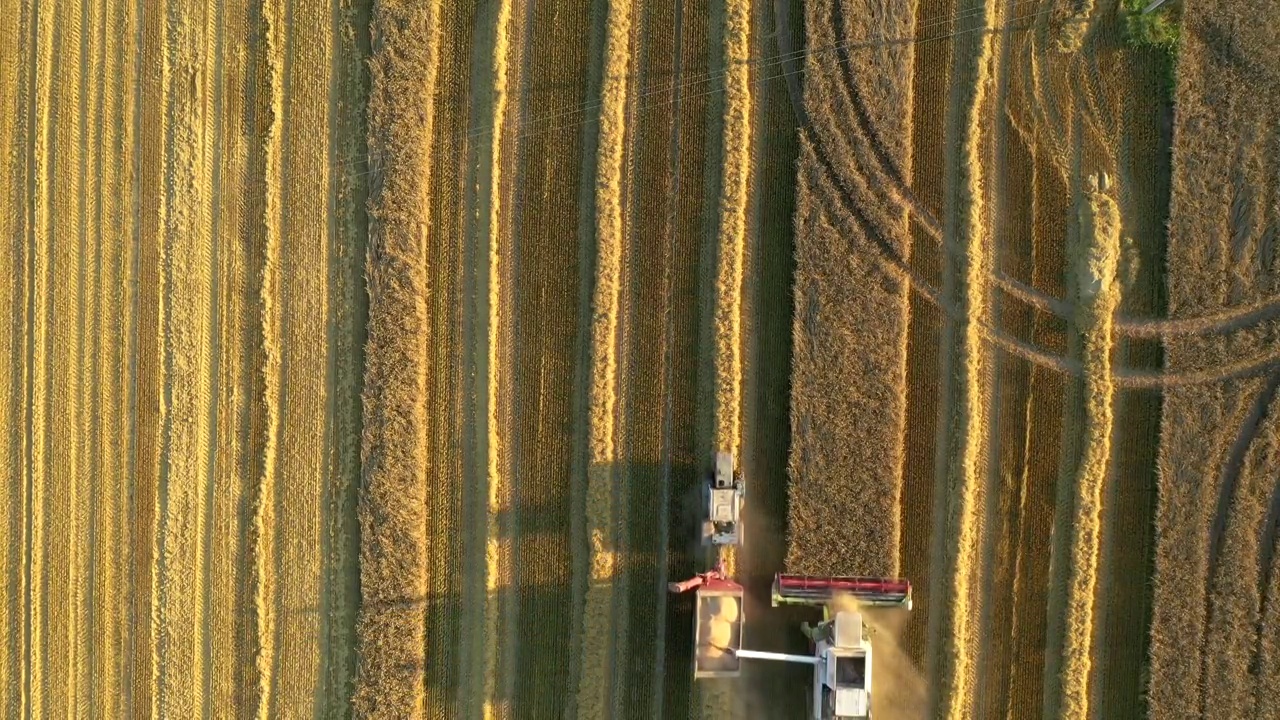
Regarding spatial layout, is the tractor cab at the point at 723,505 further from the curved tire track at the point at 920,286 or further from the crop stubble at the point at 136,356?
the crop stubble at the point at 136,356

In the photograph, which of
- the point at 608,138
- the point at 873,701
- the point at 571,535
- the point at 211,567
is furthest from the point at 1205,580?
the point at 211,567

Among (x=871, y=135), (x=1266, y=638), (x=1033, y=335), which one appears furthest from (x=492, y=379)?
(x=1266, y=638)

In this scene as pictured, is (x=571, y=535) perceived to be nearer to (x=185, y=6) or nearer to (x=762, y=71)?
(x=762, y=71)

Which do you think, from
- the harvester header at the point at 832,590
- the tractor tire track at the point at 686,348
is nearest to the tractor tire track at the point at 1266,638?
the harvester header at the point at 832,590

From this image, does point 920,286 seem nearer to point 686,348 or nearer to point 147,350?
point 686,348

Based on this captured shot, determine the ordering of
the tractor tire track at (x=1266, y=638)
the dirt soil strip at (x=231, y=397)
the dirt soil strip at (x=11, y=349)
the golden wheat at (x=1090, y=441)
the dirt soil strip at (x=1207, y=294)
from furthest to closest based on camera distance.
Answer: the dirt soil strip at (x=11, y=349) < the dirt soil strip at (x=231, y=397) < the golden wheat at (x=1090, y=441) < the dirt soil strip at (x=1207, y=294) < the tractor tire track at (x=1266, y=638)

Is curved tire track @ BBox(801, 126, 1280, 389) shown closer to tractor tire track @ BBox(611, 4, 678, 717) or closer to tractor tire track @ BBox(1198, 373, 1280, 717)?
tractor tire track @ BBox(1198, 373, 1280, 717)
